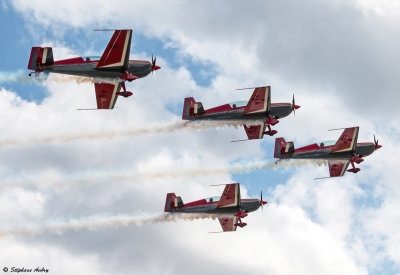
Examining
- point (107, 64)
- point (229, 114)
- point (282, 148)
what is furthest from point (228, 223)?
point (107, 64)

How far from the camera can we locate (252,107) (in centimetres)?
8750

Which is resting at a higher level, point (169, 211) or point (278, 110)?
point (278, 110)

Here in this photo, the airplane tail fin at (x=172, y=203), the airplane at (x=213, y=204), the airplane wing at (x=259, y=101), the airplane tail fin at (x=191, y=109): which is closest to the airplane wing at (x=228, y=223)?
the airplane at (x=213, y=204)

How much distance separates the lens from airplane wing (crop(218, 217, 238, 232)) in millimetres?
94625

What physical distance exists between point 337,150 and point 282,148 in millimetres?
5811

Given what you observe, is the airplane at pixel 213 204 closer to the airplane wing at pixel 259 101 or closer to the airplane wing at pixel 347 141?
the airplane wing at pixel 259 101

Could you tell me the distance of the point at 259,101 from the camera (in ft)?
287

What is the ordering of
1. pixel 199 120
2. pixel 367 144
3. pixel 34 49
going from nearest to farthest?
pixel 34 49 < pixel 199 120 < pixel 367 144

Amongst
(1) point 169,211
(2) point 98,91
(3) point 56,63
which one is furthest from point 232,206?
(3) point 56,63

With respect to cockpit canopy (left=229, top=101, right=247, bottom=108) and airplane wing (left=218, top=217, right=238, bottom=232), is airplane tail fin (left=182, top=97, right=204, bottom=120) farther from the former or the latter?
airplane wing (left=218, top=217, right=238, bottom=232)

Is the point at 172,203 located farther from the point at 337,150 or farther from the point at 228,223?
the point at 337,150

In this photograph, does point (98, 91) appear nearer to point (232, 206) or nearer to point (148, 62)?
point (148, 62)

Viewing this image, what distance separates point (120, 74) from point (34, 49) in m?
7.84

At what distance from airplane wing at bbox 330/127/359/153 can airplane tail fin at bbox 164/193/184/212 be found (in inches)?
666
